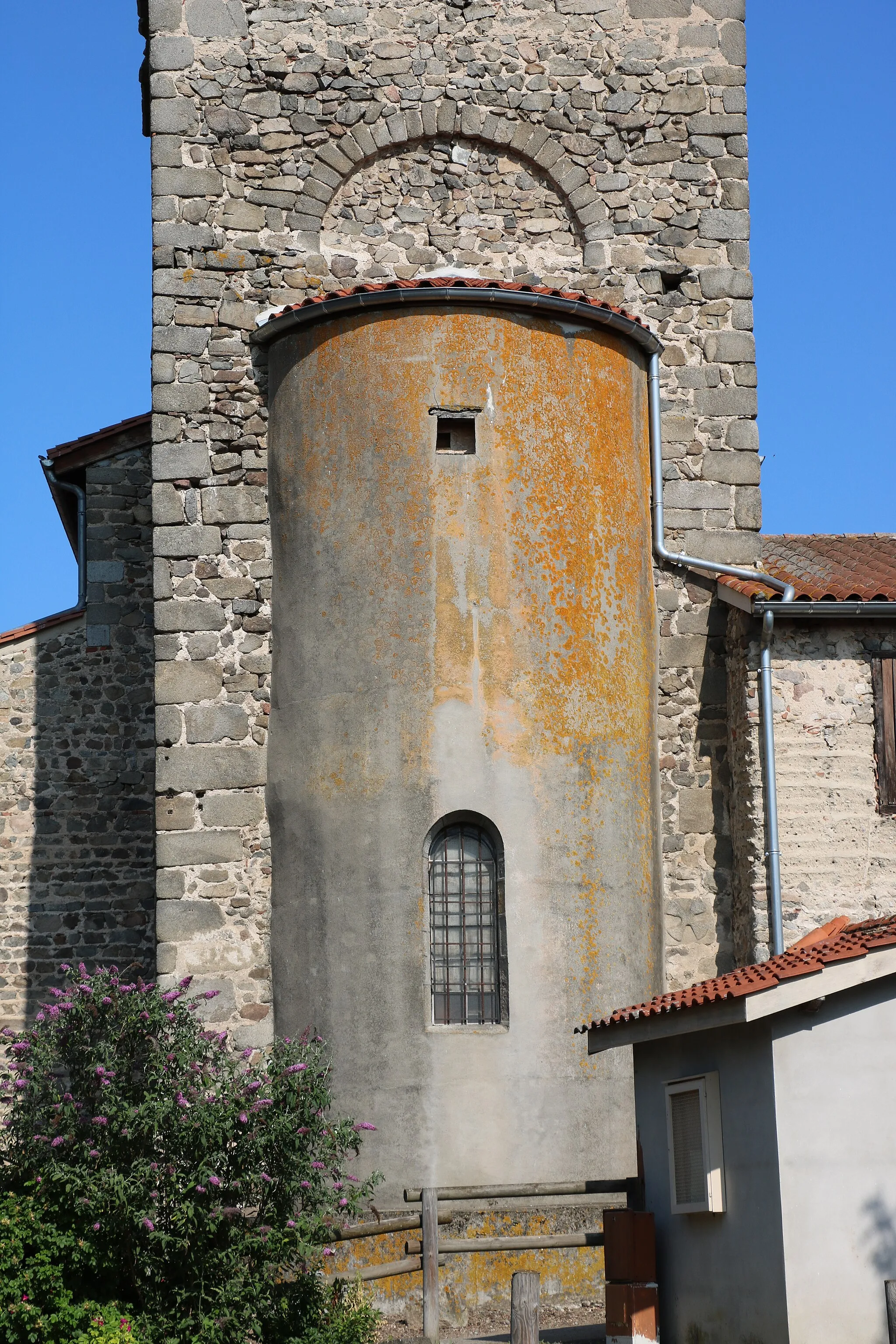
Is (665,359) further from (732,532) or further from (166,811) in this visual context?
(166,811)

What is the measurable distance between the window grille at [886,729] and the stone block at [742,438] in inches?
96.4

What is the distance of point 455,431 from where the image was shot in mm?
14688

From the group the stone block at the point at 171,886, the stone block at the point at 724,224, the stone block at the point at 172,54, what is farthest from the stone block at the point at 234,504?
the stone block at the point at 724,224

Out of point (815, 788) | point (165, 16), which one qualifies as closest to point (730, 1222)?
point (815, 788)

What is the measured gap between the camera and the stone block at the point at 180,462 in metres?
15.5

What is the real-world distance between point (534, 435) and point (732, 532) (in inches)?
94.8

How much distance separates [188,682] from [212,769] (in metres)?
0.79

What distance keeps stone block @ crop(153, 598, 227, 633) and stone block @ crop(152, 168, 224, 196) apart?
377 centimetres

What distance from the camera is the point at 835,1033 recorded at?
10.0 metres

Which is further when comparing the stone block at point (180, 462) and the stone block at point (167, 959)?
the stone block at point (180, 462)

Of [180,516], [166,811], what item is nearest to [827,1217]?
[166,811]

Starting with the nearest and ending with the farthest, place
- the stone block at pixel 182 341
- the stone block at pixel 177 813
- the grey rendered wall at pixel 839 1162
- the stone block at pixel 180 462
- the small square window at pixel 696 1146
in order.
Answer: the grey rendered wall at pixel 839 1162 < the small square window at pixel 696 1146 < the stone block at pixel 177 813 < the stone block at pixel 180 462 < the stone block at pixel 182 341

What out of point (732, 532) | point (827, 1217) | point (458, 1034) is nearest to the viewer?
point (827, 1217)

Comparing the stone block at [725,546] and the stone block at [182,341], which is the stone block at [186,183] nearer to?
the stone block at [182,341]
